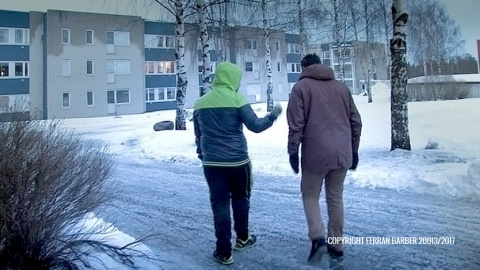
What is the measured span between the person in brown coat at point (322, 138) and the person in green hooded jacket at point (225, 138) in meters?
0.29

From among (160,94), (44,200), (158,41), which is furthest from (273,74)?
(44,200)

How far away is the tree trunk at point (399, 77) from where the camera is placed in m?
9.81

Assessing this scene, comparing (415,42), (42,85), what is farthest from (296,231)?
(42,85)

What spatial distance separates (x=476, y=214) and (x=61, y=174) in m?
4.81

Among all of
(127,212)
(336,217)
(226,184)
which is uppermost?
(226,184)

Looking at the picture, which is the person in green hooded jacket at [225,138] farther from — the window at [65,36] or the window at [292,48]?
the window at [292,48]

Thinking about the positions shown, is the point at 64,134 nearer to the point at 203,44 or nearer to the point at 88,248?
the point at 88,248

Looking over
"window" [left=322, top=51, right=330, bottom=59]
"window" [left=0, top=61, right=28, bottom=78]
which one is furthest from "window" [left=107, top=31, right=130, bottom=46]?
"window" [left=322, top=51, right=330, bottom=59]

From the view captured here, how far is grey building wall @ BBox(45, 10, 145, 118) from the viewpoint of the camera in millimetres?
40125

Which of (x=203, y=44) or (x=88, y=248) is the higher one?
(x=203, y=44)

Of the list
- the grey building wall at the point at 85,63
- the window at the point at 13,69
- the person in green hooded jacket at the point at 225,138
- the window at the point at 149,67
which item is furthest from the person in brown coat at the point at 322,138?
the window at the point at 149,67

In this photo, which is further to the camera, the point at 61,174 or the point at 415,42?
the point at 415,42

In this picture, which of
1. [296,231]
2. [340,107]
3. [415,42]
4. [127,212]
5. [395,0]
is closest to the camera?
[340,107]

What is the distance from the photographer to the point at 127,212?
616cm
